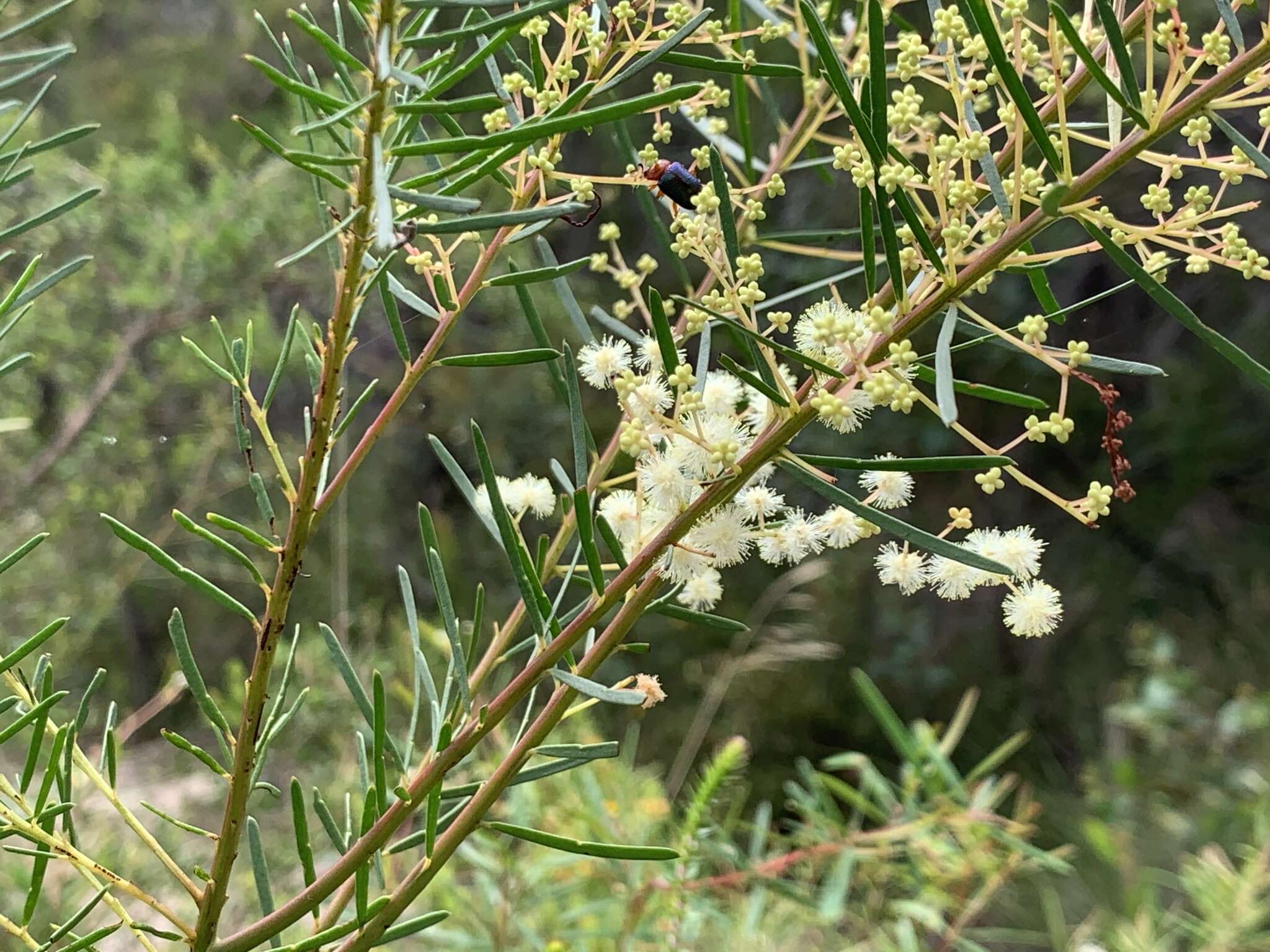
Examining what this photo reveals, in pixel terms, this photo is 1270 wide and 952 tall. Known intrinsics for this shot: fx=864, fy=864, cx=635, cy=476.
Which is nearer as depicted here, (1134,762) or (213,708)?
(213,708)

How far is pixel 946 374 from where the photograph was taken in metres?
0.13

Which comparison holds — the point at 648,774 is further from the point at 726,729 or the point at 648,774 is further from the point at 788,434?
the point at 788,434

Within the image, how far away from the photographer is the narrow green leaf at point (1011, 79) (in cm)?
12

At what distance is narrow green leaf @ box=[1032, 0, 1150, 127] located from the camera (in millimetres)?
121

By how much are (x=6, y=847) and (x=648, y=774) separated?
0.73m

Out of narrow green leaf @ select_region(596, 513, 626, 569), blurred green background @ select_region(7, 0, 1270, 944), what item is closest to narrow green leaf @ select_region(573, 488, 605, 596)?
A: narrow green leaf @ select_region(596, 513, 626, 569)

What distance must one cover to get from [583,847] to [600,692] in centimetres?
4

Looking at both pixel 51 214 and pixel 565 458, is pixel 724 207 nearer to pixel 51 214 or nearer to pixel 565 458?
pixel 51 214

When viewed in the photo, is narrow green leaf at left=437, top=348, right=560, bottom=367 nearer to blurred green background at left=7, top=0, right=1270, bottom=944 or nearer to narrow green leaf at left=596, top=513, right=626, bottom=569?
narrow green leaf at left=596, top=513, right=626, bottom=569

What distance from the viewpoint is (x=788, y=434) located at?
0.15 metres

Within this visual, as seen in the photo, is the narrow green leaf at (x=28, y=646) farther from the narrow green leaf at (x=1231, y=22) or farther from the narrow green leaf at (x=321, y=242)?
the narrow green leaf at (x=1231, y=22)

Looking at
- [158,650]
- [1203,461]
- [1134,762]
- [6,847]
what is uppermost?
[6,847]

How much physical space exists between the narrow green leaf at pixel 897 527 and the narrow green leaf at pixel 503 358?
0.06 m

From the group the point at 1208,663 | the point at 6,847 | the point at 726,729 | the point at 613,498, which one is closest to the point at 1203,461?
the point at 1208,663
